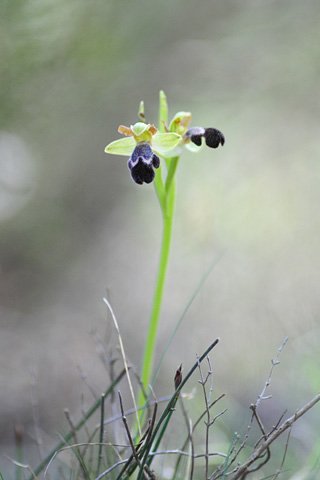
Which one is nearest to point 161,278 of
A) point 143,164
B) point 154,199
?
point 143,164

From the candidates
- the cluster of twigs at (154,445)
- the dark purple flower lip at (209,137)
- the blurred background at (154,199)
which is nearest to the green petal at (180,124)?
the dark purple flower lip at (209,137)

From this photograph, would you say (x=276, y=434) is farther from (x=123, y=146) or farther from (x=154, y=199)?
(x=154, y=199)

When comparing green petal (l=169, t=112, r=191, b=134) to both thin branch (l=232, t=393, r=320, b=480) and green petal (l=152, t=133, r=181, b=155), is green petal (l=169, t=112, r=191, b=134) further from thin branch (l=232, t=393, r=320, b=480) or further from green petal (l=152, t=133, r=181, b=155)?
thin branch (l=232, t=393, r=320, b=480)

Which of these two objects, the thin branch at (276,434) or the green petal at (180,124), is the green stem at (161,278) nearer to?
the green petal at (180,124)

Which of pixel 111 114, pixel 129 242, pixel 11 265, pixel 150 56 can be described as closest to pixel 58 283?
pixel 11 265

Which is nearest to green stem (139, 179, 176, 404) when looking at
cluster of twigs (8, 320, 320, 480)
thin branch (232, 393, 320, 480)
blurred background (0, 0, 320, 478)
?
cluster of twigs (8, 320, 320, 480)

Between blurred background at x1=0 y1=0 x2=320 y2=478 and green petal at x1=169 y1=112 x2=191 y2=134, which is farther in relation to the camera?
blurred background at x1=0 y1=0 x2=320 y2=478
